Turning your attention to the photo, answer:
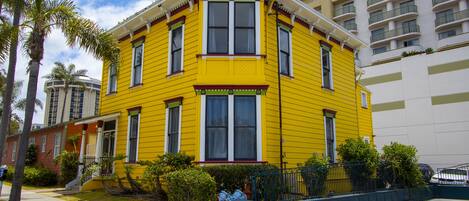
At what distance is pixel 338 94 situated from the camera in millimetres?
20438

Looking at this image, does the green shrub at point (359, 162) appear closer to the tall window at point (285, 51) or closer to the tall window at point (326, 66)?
the tall window at point (285, 51)

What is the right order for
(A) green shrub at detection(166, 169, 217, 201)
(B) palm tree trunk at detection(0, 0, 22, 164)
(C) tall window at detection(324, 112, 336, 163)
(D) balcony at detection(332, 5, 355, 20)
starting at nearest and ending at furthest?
(A) green shrub at detection(166, 169, 217, 201)
(B) palm tree trunk at detection(0, 0, 22, 164)
(C) tall window at detection(324, 112, 336, 163)
(D) balcony at detection(332, 5, 355, 20)

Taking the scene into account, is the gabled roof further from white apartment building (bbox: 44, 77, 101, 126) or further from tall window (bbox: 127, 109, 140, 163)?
white apartment building (bbox: 44, 77, 101, 126)

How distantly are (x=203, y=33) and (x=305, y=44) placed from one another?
Answer: 18.1 feet

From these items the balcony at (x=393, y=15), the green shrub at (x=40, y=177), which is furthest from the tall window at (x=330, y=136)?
the balcony at (x=393, y=15)

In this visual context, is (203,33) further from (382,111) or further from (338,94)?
(382,111)

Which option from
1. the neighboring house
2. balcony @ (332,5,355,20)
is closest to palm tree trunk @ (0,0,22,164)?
the neighboring house

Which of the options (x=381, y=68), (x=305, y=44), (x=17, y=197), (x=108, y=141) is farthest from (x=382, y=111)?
(x=17, y=197)

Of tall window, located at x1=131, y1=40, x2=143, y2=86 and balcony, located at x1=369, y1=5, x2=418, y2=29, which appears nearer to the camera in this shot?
tall window, located at x1=131, y1=40, x2=143, y2=86

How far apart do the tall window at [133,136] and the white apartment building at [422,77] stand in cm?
3355

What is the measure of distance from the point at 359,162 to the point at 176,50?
870 centimetres

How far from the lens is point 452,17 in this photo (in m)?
49.3

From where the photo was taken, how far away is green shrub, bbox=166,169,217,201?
11.2 meters

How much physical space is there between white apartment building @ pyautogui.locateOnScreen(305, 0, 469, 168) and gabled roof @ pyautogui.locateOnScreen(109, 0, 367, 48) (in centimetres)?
2435
